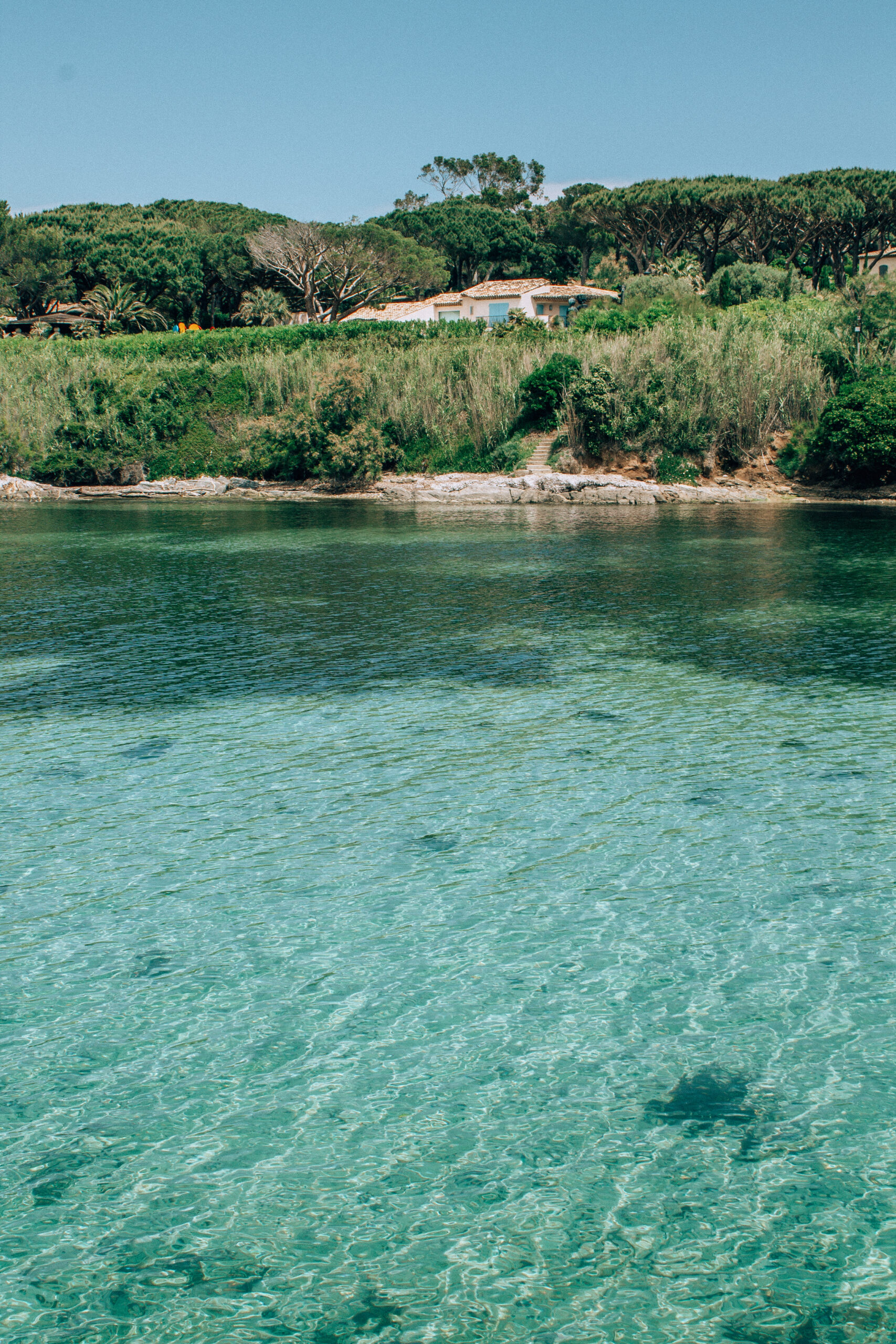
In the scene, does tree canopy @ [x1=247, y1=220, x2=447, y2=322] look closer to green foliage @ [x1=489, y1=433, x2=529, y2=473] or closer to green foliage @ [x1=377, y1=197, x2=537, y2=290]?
green foliage @ [x1=377, y1=197, x2=537, y2=290]

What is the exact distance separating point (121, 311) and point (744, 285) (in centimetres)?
3840

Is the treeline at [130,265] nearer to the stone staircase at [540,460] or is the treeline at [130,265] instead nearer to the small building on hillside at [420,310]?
the small building on hillside at [420,310]

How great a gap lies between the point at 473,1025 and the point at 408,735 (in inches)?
205

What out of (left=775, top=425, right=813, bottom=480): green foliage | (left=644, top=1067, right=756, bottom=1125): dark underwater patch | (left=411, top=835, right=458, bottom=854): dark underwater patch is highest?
(left=775, top=425, right=813, bottom=480): green foliage

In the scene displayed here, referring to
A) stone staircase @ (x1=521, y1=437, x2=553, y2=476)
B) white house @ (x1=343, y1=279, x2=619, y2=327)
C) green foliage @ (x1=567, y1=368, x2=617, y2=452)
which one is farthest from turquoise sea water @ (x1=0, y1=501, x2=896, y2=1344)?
white house @ (x1=343, y1=279, x2=619, y2=327)

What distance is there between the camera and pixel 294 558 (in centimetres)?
2345

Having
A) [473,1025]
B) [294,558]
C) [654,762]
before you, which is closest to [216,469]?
[294,558]

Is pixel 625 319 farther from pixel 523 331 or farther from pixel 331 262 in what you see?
pixel 331 262

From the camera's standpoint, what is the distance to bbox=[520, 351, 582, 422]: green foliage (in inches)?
1515

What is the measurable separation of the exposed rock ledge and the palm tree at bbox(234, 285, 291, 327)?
28.9 metres

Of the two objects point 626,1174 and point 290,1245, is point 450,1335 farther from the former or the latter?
point 626,1174

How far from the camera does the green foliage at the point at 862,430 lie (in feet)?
109

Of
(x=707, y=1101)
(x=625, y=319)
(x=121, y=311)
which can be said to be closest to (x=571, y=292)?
(x=121, y=311)

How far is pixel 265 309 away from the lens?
69000 millimetres
